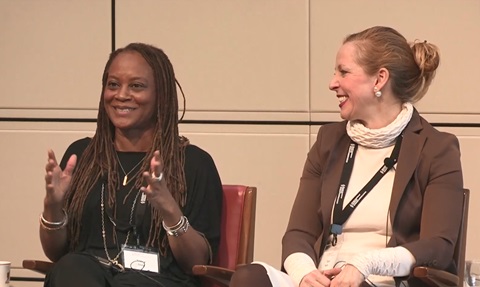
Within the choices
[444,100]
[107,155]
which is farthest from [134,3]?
[444,100]

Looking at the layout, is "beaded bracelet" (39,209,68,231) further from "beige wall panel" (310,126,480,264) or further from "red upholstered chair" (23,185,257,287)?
"beige wall panel" (310,126,480,264)

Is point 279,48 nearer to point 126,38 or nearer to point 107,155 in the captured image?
point 126,38

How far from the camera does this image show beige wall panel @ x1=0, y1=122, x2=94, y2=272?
4.91 meters

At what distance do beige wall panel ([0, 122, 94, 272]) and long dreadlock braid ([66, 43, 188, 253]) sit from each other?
1047 millimetres

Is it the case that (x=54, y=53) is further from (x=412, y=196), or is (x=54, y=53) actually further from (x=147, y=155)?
(x=412, y=196)

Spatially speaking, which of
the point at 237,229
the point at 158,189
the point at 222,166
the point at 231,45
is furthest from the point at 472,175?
the point at 158,189

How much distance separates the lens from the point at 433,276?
3119 mm

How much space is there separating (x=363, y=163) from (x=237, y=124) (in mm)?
1344

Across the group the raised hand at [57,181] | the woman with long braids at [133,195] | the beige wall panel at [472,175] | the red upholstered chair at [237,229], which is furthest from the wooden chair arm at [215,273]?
the beige wall panel at [472,175]

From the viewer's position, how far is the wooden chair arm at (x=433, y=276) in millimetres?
3088

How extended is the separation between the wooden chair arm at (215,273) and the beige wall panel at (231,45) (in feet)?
4.88

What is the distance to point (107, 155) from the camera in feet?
12.6

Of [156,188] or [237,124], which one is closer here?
[156,188]

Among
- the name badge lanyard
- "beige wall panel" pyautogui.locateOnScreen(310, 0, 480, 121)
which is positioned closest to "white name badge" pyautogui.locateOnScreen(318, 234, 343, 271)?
the name badge lanyard
